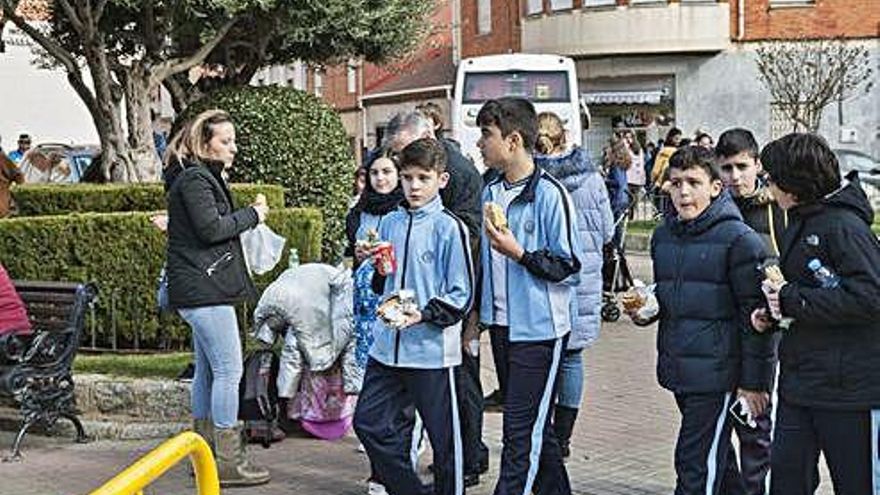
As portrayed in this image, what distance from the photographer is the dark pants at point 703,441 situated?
5656 millimetres

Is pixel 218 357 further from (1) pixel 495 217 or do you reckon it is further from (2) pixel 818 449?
(2) pixel 818 449

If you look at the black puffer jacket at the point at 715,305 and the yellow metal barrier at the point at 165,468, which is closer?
the yellow metal barrier at the point at 165,468

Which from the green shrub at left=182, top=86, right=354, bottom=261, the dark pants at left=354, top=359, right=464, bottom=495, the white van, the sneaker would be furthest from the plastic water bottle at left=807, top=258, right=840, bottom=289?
the white van

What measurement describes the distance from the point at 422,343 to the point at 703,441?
130 centimetres

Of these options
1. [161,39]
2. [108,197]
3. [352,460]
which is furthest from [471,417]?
[161,39]

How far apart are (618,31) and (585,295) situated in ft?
100

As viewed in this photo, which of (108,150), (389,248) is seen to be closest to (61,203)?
(108,150)

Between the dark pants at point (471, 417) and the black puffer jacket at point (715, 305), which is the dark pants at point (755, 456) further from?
the dark pants at point (471, 417)

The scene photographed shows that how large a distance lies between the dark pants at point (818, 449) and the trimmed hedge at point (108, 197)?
22.9ft

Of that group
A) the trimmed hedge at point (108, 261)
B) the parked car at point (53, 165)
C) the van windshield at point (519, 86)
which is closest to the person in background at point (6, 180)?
the trimmed hedge at point (108, 261)

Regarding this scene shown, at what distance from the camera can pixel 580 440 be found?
325 inches

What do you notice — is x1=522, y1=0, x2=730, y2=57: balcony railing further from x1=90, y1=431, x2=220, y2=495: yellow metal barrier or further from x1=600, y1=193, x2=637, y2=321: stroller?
x1=90, y1=431, x2=220, y2=495: yellow metal barrier

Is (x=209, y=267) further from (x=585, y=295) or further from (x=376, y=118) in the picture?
(x=376, y=118)

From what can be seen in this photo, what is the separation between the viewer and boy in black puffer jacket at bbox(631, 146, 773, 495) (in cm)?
556
